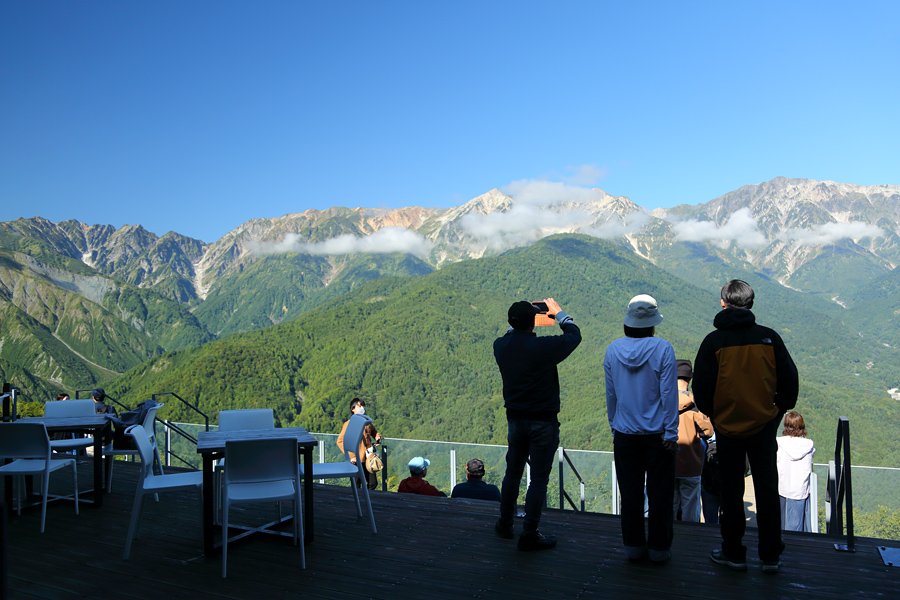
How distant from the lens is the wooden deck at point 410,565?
3.12 meters

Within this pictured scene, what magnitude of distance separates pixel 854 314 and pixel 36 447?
620ft

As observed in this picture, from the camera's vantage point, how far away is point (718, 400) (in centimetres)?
331

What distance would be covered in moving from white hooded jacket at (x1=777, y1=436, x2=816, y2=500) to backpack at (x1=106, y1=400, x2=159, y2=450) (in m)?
5.47

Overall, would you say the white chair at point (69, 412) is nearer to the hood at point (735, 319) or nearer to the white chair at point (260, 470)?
the white chair at point (260, 470)

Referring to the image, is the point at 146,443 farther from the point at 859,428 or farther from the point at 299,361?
the point at 299,361

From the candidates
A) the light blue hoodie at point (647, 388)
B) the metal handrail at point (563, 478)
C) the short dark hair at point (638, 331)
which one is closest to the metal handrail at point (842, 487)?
the light blue hoodie at point (647, 388)

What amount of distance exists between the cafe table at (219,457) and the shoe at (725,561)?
259cm

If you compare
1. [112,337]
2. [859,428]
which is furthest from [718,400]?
[112,337]

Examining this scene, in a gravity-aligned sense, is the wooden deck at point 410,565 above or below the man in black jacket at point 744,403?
below

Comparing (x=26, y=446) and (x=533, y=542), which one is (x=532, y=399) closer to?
(x=533, y=542)

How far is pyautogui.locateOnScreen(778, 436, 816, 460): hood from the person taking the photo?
465cm

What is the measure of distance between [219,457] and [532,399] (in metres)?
2.18

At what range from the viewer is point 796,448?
469 cm

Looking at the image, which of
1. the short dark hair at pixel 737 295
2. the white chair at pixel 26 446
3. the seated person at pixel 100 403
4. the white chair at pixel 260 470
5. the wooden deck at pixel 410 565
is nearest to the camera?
the wooden deck at pixel 410 565
